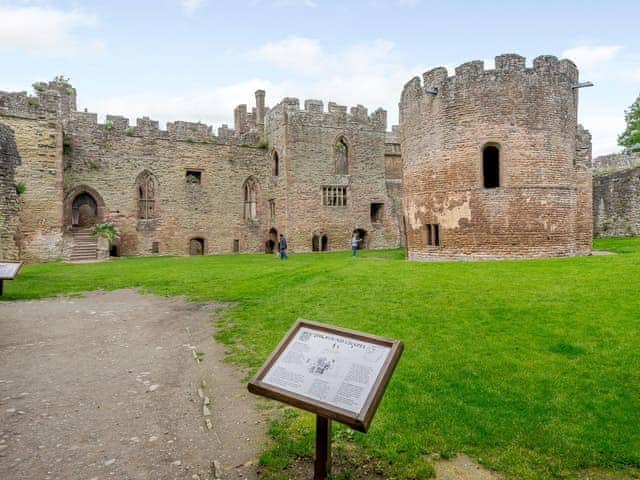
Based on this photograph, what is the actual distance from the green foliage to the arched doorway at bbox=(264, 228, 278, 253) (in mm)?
9038

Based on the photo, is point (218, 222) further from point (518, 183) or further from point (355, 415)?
point (355, 415)

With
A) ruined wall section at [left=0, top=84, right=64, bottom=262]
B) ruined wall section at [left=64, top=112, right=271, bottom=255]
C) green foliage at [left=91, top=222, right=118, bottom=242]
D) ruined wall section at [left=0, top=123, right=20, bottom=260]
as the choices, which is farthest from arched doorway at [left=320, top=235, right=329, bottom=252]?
ruined wall section at [left=0, top=123, right=20, bottom=260]

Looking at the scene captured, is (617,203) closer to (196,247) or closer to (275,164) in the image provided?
Answer: (275,164)

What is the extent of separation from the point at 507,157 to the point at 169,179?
1860 cm

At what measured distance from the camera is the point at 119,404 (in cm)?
512

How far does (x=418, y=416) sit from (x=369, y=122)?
26.3 meters

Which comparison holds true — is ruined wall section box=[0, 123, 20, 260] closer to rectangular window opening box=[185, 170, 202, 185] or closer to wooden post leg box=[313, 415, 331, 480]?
rectangular window opening box=[185, 170, 202, 185]

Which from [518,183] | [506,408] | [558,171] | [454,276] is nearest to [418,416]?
[506,408]

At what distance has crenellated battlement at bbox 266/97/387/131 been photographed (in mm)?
26516

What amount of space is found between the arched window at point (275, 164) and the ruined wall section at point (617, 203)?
61.3 ft

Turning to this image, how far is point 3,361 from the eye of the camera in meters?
6.55

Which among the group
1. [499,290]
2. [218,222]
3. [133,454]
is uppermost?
[218,222]

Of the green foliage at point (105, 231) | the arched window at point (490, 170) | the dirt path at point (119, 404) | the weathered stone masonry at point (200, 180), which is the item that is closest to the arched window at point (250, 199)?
the weathered stone masonry at point (200, 180)

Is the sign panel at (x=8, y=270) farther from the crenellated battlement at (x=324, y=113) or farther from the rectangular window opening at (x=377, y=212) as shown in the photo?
the rectangular window opening at (x=377, y=212)
